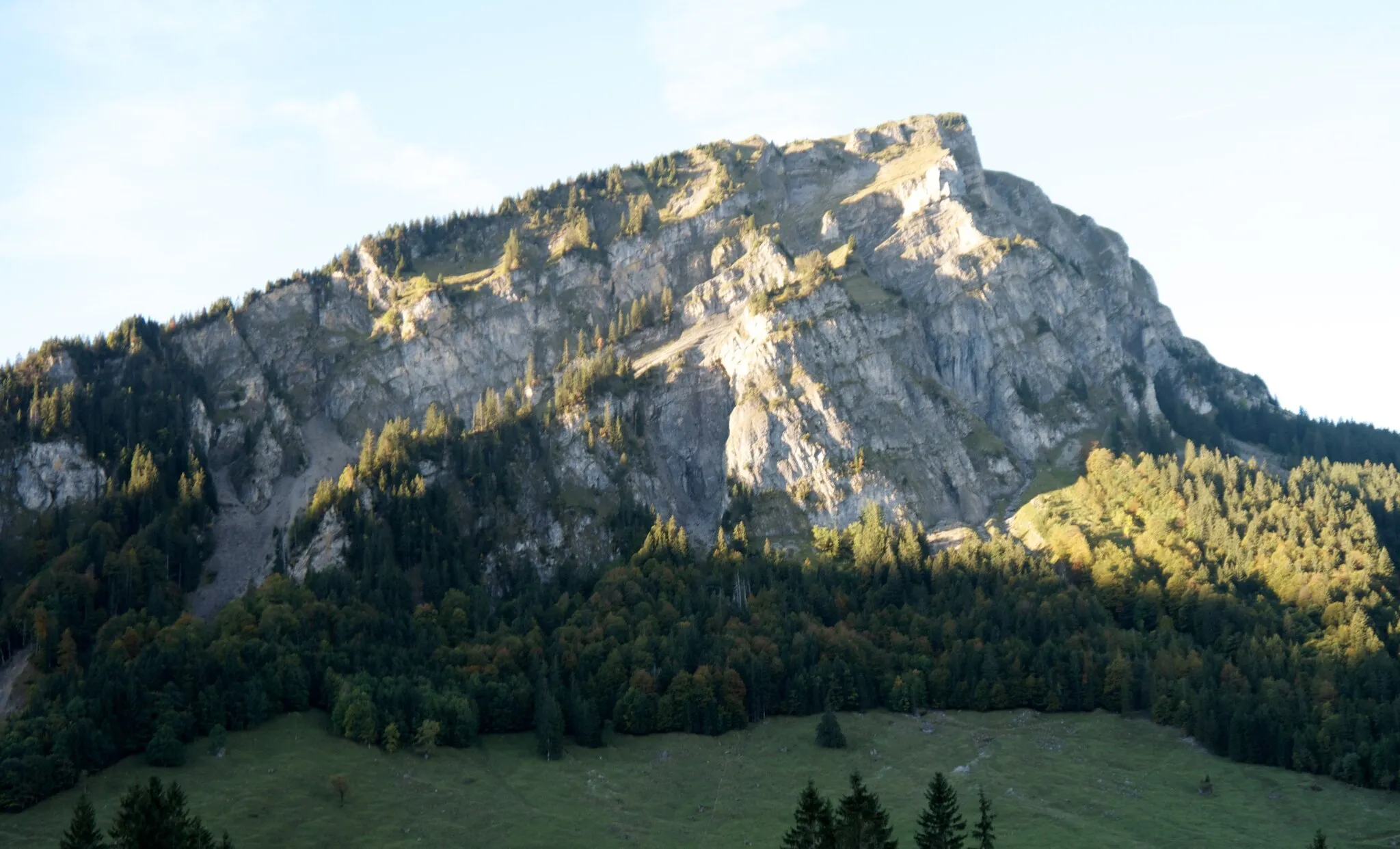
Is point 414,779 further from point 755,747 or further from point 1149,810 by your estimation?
point 1149,810

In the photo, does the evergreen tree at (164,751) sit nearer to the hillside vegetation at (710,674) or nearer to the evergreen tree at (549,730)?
the hillside vegetation at (710,674)

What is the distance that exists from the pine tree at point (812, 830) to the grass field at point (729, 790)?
36790mm

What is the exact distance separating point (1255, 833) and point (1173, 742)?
34721 millimetres

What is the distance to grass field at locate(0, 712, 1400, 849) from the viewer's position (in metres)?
131

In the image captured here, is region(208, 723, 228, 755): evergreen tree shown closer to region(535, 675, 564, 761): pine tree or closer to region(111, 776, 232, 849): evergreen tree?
region(535, 675, 564, 761): pine tree

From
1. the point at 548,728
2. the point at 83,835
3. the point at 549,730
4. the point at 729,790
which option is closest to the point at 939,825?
the point at 729,790

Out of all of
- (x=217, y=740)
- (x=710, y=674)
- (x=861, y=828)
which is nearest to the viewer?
(x=861, y=828)

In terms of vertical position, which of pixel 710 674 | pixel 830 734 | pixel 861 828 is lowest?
pixel 830 734

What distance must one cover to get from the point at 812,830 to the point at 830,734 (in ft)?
238

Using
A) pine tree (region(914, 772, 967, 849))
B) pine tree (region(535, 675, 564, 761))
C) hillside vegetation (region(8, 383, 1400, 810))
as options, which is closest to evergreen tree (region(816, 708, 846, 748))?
hillside vegetation (region(8, 383, 1400, 810))

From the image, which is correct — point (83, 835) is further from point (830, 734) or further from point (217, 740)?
point (830, 734)

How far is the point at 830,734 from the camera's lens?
167750 mm

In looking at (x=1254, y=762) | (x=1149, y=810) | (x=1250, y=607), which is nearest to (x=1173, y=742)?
(x=1254, y=762)

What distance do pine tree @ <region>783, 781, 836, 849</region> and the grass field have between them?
121 feet
